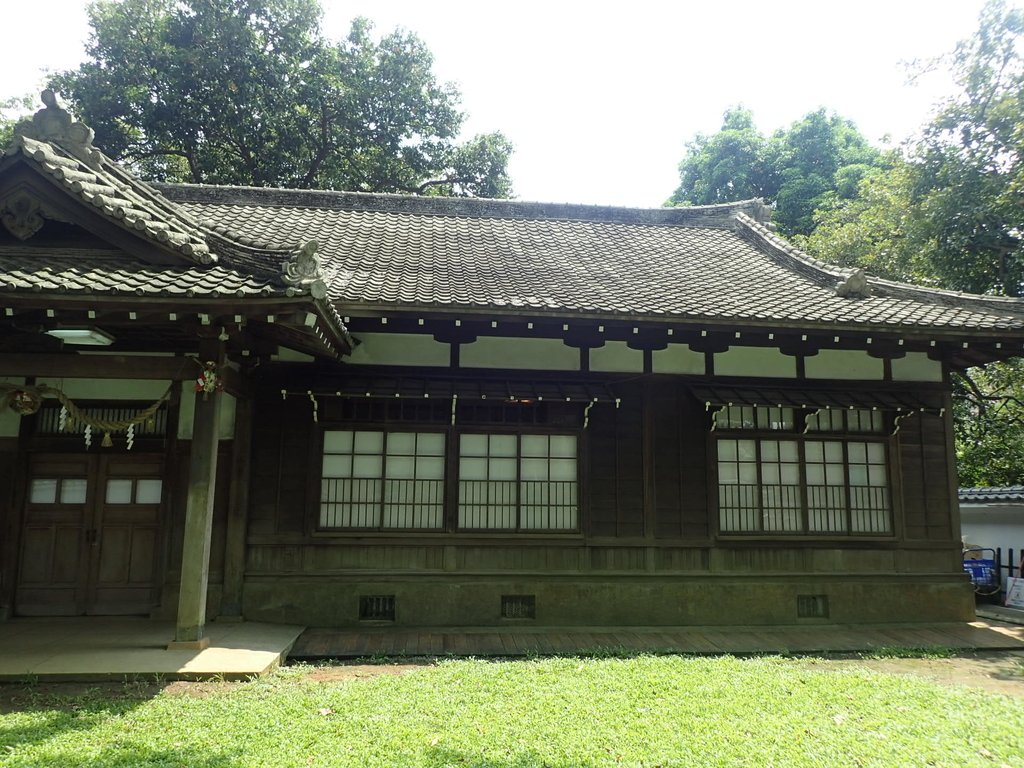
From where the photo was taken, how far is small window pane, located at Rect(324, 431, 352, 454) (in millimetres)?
8891

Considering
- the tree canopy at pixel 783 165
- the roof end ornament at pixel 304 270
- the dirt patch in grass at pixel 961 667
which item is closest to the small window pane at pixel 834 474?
the dirt patch in grass at pixel 961 667

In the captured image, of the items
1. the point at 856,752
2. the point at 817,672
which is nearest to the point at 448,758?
the point at 856,752

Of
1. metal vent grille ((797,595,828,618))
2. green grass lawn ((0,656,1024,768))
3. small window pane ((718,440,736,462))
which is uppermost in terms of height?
small window pane ((718,440,736,462))

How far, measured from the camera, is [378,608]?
28.6 feet

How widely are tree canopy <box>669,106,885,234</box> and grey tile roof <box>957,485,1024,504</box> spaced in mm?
16070

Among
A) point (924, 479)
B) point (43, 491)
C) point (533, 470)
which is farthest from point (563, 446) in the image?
point (43, 491)

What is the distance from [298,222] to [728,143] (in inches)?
1033

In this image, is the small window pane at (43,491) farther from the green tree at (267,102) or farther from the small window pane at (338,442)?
the green tree at (267,102)

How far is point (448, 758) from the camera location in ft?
14.7

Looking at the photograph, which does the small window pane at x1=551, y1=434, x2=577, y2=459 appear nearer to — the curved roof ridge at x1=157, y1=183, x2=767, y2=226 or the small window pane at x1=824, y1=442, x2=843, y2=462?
the small window pane at x1=824, y1=442, x2=843, y2=462

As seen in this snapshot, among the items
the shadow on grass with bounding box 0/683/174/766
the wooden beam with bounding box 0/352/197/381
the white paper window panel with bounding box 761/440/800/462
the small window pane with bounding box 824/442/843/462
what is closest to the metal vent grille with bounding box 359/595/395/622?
the shadow on grass with bounding box 0/683/174/766

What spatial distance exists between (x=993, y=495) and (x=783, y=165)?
70.2 ft

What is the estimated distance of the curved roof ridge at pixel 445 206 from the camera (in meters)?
13.4

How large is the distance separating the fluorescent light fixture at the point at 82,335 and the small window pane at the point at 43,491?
231 cm
